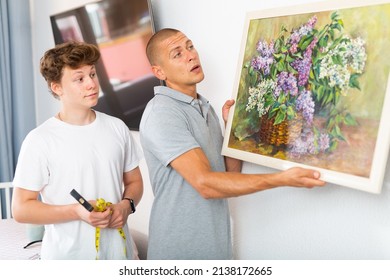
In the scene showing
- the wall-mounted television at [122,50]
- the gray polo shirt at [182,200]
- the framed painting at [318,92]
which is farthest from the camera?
the wall-mounted television at [122,50]

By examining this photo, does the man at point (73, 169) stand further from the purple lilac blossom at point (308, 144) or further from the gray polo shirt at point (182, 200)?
the purple lilac blossom at point (308, 144)

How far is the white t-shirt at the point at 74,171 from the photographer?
3.50ft

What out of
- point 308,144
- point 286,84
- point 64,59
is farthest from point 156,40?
point 308,144

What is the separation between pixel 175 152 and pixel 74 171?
30 centimetres

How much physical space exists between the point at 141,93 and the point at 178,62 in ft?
1.64

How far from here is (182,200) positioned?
3.53 ft

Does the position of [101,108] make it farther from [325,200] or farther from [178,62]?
[325,200]

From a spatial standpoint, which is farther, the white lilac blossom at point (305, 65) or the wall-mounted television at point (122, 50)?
the wall-mounted television at point (122, 50)

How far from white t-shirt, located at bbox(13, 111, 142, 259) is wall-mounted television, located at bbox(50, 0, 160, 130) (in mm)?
392

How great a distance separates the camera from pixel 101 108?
5.61ft

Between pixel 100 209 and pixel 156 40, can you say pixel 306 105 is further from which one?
pixel 100 209

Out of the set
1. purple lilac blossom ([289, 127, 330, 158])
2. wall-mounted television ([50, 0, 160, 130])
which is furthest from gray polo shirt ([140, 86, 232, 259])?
wall-mounted television ([50, 0, 160, 130])

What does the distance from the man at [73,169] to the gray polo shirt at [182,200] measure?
0.40 feet

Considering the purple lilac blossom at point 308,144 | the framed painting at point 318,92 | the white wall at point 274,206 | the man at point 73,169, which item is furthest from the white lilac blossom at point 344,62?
the man at point 73,169
